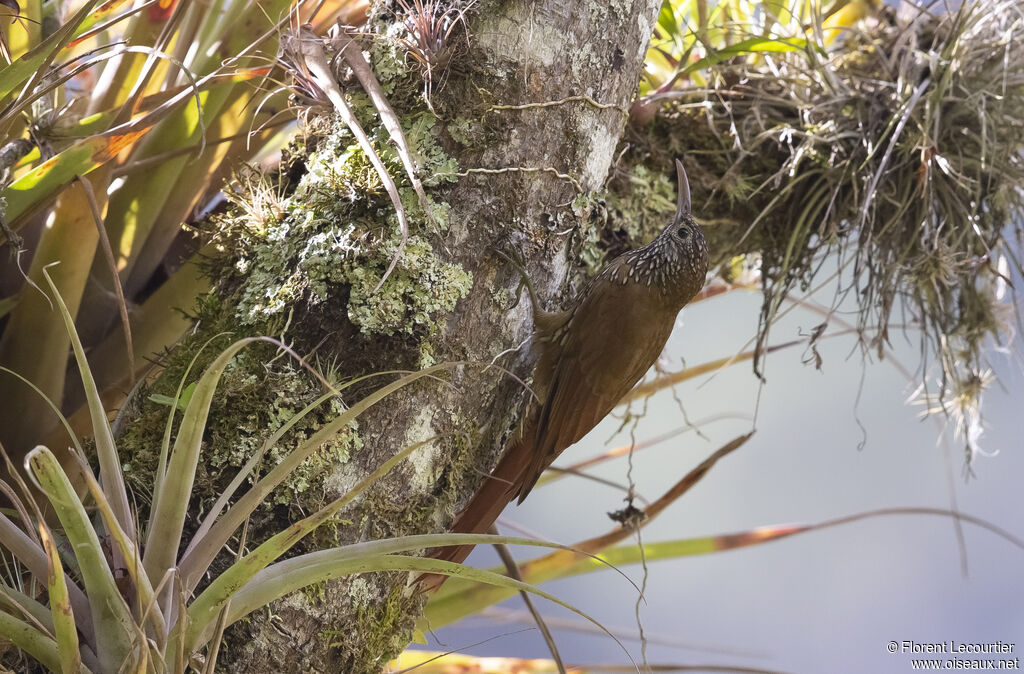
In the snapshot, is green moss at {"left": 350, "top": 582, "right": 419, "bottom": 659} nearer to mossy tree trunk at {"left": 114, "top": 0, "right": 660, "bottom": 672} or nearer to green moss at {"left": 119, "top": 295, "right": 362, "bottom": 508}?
mossy tree trunk at {"left": 114, "top": 0, "right": 660, "bottom": 672}

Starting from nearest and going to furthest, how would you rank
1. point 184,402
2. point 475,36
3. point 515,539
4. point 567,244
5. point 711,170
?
point 515,539, point 184,402, point 475,36, point 567,244, point 711,170

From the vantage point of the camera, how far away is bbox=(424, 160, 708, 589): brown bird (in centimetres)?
145

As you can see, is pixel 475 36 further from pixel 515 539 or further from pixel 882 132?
pixel 882 132

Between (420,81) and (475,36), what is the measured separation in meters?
0.12

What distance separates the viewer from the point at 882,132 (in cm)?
189

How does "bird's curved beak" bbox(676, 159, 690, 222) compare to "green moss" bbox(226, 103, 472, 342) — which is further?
"bird's curved beak" bbox(676, 159, 690, 222)

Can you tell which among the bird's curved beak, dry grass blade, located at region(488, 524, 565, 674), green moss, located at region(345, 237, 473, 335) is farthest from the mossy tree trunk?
the bird's curved beak

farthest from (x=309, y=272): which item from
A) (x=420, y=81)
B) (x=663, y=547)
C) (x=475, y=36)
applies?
(x=663, y=547)

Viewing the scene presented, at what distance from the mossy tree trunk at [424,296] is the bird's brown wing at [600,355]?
0.32ft

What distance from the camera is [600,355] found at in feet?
5.23

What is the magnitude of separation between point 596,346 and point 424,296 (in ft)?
1.46

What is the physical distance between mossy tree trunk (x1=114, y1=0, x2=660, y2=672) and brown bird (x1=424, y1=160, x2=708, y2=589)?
0.14 feet

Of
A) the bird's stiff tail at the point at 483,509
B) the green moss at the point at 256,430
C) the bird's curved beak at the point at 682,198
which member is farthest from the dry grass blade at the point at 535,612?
the bird's curved beak at the point at 682,198

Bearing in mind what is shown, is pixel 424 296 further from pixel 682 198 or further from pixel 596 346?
pixel 682 198
